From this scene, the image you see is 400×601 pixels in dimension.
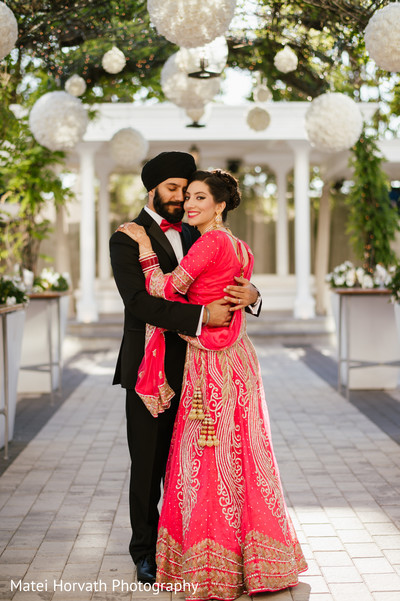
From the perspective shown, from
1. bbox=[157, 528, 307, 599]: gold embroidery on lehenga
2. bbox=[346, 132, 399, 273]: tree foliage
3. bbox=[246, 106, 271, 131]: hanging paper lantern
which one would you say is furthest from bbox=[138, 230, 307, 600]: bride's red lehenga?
bbox=[346, 132, 399, 273]: tree foliage

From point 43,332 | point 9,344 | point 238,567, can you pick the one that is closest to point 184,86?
point 9,344

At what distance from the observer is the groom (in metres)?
3.56

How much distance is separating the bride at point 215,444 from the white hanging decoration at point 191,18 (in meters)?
1.83

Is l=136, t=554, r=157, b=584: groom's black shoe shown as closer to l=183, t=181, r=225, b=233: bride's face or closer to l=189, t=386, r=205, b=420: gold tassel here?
l=189, t=386, r=205, b=420: gold tassel

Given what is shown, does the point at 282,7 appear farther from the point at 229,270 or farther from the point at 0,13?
the point at 229,270

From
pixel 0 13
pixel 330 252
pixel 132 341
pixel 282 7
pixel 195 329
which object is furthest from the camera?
pixel 330 252

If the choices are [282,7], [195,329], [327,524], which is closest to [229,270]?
[195,329]

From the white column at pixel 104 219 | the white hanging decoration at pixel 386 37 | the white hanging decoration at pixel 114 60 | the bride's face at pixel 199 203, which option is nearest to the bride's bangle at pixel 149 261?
the bride's face at pixel 199 203

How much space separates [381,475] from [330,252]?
14.3 meters

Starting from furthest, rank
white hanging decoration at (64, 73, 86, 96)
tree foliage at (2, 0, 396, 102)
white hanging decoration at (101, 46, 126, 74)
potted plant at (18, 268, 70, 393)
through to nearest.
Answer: potted plant at (18, 268, 70, 393) < white hanging decoration at (64, 73, 86, 96) < white hanging decoration at (101, 46, 126, 74) < tree foliage at (2, 0, 396, 102)

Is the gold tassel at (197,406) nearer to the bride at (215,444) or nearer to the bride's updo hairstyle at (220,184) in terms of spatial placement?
the bride at (215,444)

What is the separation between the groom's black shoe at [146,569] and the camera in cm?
367

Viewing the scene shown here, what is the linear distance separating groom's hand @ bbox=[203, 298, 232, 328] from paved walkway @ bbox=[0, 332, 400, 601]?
121 cm

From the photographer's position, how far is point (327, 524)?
15.0ft
